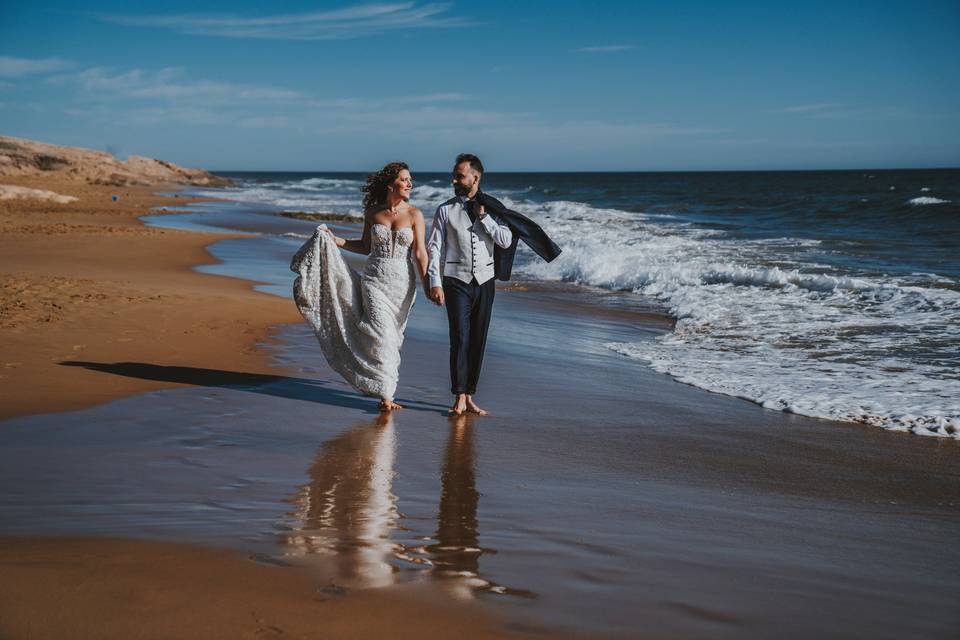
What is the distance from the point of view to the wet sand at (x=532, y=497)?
298 centimetres

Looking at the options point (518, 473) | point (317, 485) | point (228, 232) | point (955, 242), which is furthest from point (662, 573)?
point (955, 242)

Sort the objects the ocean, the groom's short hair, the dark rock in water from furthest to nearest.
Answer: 1. the dark rock in water
2. the ocean
3. the groom's short hair

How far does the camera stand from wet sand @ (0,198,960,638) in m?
2.98

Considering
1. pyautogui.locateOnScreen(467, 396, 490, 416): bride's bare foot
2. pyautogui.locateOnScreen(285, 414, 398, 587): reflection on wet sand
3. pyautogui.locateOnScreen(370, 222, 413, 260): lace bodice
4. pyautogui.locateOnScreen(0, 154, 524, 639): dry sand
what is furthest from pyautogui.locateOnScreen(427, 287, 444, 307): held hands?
pyautogui.locateOnScreen(0, 154, 524, 639): dry sand

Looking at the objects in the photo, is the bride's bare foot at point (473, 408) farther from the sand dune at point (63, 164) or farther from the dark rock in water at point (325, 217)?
the sand dune at point (63, 164)

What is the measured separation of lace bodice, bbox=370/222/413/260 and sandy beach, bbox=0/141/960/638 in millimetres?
1106

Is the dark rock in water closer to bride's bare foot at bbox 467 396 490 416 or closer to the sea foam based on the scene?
the sea foam

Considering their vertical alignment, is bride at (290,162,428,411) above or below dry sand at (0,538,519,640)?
above

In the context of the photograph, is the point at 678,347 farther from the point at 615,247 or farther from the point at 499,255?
the point at 615,247

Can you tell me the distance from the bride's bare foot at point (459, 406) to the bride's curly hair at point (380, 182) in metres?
1.53

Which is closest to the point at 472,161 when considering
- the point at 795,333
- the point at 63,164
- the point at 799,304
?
the point at 795,333

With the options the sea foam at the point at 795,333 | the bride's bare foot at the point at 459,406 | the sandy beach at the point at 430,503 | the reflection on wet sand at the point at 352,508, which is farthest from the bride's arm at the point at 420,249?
the sea foam at the point at 795,333

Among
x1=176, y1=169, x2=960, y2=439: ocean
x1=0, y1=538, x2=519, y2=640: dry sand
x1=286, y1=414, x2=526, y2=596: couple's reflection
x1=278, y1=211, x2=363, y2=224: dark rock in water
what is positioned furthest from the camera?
x1=278, y1=211, x2=363, y2=224: dark rock in water

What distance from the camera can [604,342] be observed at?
31.4ft
